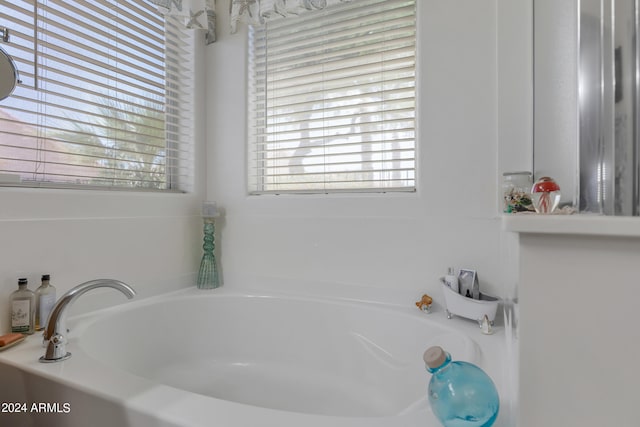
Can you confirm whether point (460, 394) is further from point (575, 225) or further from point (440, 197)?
point (440, 197)

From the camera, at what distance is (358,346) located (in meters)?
1.32

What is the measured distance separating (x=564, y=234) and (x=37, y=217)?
147 centimetres

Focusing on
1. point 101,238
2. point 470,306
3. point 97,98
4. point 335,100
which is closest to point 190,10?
point 97,98

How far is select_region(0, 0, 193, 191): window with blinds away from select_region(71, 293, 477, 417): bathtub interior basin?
0.61 m

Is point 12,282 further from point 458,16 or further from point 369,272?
point 458,16

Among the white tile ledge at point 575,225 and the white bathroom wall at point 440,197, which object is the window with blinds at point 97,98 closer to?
the white bathroom wall at point 440,197

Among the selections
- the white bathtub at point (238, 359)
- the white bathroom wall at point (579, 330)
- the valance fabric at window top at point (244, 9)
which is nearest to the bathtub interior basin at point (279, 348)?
the white bathtub at point (238, 359)

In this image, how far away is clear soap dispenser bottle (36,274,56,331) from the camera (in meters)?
1.08

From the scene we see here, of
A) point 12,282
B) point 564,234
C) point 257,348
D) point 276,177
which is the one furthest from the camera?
point 276,177

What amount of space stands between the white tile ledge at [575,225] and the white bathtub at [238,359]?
1.43ft

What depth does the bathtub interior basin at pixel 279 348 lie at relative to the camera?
1.18 meters

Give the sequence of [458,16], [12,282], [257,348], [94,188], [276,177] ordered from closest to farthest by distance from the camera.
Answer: [12,282]
[458,16]
[94,188]
[257,348]
[276,177]

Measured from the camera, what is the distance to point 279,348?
146 cm

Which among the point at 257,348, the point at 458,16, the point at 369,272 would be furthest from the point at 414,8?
the point at 257,348
